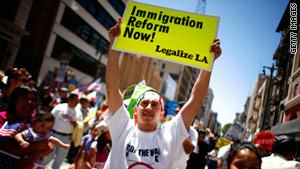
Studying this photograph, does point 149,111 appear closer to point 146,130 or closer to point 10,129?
point 146,130

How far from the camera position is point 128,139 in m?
1.99

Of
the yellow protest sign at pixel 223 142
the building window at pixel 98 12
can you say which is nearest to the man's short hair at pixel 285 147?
the yellow protest sign at pixel 223 142

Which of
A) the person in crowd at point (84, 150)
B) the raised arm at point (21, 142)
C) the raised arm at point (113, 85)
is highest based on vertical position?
the raised arm at point (113, 85)

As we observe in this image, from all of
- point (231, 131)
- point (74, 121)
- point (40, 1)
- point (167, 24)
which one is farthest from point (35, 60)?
point (167, 24)

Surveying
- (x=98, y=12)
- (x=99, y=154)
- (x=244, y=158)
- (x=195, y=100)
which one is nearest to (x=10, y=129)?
(x=99, y=154)

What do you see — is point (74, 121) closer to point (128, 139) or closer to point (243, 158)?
point (128, 139)

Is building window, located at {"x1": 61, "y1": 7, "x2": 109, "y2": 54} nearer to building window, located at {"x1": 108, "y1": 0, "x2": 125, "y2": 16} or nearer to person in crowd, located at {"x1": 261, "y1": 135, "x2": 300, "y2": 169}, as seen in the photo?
building window, located at {"x1": 108, "y1": 0, "x2": 125, "y2": 16}

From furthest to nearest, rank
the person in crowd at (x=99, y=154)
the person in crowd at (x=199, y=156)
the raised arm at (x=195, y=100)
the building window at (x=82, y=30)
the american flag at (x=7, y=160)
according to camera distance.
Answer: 1. the building window at (x=82, y=30)
2. the person in crowd at (x=199, y=156)
3. the person in crowd at (x=99, y=154)
4. the american flag at (x=7, y=160)
5. the raised arm at (x=195, y=100)

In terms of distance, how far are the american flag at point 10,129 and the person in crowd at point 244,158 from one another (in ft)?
7.54

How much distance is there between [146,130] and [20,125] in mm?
1508

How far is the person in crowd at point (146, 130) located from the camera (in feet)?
6.09

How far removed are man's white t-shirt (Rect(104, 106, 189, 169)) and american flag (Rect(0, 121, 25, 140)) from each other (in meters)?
1.15

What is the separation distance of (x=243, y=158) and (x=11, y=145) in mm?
2355

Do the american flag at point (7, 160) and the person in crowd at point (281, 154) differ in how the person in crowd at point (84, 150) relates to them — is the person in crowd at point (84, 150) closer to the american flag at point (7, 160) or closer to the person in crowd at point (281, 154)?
the american flag at point (7, 160)
